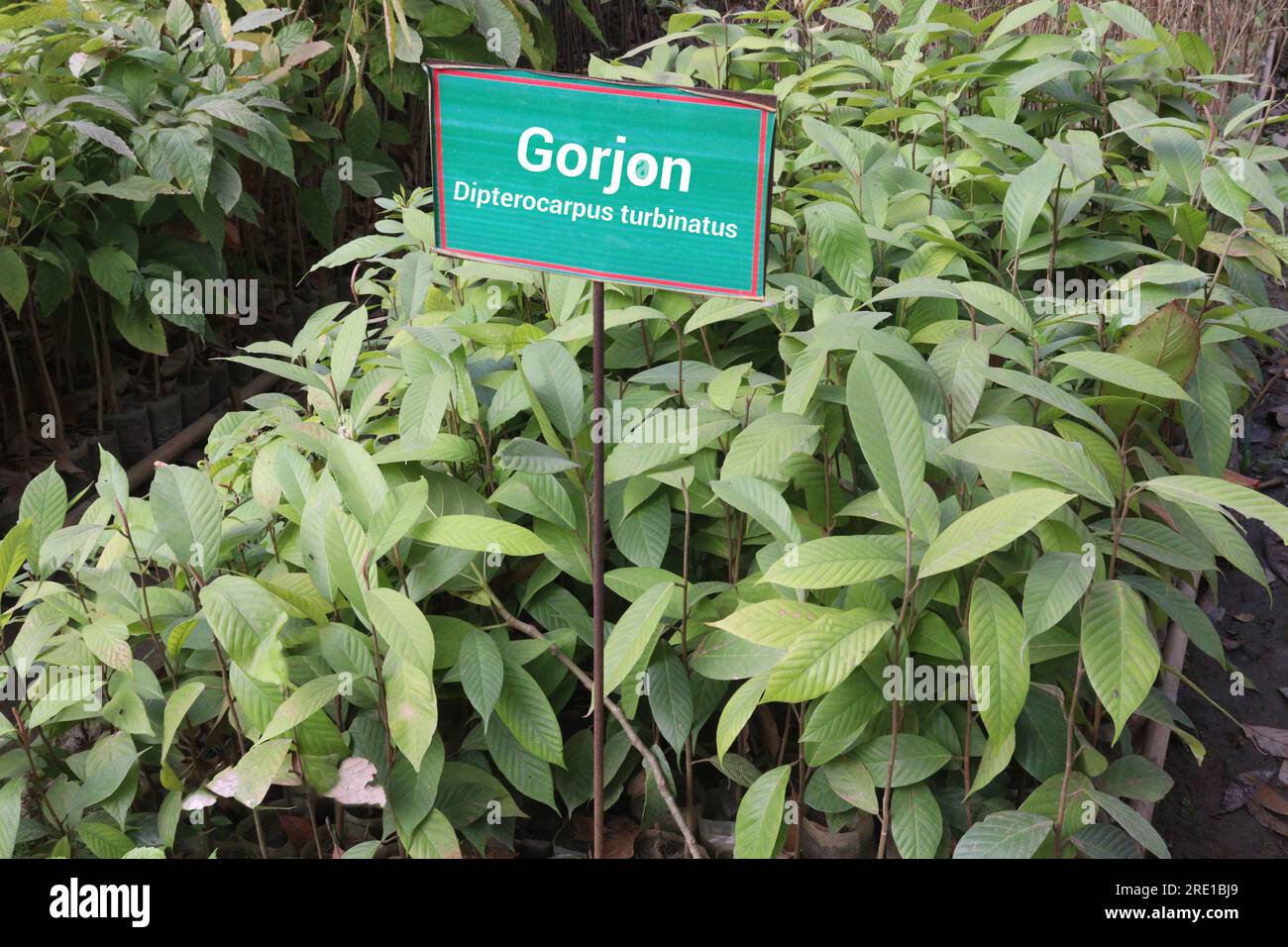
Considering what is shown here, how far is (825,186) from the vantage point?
2.12 metres

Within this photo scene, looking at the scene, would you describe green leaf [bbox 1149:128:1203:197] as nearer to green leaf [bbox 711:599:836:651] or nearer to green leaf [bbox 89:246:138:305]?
green leaf [bbox 711:599:836:651]

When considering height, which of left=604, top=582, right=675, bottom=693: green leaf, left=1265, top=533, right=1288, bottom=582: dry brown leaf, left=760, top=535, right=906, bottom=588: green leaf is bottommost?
left=1265, top=533, right=1288, bottom=582: dry brown leaf

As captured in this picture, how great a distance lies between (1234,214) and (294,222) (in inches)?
112

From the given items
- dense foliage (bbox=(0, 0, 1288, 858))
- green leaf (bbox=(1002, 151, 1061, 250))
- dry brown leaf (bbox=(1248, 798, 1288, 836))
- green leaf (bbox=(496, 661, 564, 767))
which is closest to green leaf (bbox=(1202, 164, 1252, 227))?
dense foliage (bbox=(0, 0, 1288, 858))

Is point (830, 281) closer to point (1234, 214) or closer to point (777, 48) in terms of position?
point (1234, 214)

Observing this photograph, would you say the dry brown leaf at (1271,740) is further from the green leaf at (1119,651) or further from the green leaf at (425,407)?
the green leaf at (425,407)

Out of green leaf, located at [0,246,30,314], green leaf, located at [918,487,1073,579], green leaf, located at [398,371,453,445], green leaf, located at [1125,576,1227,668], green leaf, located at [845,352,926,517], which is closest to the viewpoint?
green leaf, located at [918,487,1073,579]

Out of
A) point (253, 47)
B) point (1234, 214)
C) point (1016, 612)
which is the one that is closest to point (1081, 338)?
point (1234, 214)

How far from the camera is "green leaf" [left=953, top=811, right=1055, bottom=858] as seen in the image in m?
1.15

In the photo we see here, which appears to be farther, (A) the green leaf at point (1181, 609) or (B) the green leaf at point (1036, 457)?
(A) the green leaf at point (1181, 609)

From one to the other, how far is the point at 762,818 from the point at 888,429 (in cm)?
45

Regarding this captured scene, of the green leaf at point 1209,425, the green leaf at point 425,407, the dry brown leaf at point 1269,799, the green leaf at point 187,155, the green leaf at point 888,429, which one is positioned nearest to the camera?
the green leaf at point 888,429

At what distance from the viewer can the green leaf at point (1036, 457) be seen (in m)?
1.19

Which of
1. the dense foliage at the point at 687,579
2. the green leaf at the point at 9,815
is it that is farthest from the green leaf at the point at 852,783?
the green leaf at the point at 9,815
